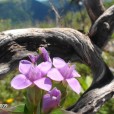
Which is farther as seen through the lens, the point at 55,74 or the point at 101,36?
the point at 101,36

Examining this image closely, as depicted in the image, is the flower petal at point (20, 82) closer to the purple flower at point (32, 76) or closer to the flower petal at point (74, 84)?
the purple flower at point (32, 76)

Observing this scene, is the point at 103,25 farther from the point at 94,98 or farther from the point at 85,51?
the point at 94,98

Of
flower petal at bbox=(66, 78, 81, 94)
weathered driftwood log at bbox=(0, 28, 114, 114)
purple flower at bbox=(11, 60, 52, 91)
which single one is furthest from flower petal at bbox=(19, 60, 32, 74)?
weathered driftwood log at bbox=(0, 28, 114, 114)

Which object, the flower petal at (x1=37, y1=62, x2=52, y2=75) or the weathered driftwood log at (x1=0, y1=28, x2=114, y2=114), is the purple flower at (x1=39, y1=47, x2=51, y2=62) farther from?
the weathered driftwood log at (x1=0, y1=28, x2=114, y2=114)

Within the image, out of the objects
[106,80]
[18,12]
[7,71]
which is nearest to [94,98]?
[106,80]

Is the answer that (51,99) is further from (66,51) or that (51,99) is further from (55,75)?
(66,51)

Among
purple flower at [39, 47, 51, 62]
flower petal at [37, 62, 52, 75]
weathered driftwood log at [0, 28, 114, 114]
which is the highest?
purple flower at [39, 47, 51, 62]
